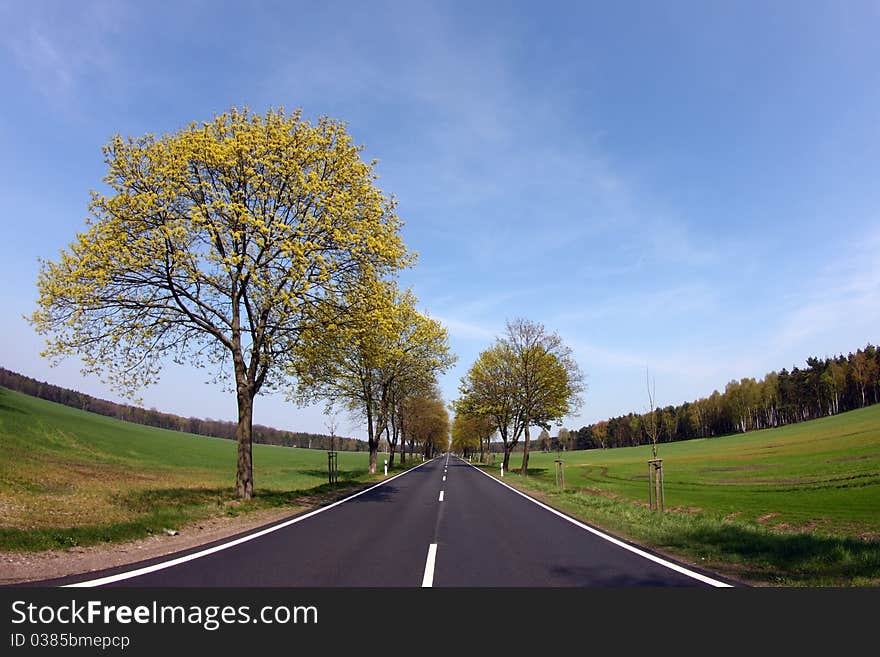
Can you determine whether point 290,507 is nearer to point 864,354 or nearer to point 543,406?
point 543,406

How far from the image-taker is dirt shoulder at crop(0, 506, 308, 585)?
649 centimetres

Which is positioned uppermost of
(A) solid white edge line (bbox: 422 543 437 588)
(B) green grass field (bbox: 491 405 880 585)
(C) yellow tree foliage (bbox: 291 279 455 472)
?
(C) yellow tree foliage (bbox: 291 279 455 472)

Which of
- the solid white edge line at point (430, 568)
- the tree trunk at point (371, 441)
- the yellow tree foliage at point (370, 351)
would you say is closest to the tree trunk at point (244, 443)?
the yellow tree foliage at point (370, 351)

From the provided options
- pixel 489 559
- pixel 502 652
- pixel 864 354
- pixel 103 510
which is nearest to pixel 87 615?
pixel 502 652

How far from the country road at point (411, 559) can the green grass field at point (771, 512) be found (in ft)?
4.23

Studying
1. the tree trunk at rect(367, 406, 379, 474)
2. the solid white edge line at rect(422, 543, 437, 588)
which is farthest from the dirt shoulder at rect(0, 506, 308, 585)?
the tree trunk at rect(367, 406, 379, 474)

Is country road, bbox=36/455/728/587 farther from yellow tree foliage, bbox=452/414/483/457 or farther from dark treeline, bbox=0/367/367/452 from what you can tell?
dark treeline, bbox=0/367/367/452

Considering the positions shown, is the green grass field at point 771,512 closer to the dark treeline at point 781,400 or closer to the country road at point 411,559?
the country road at point 411,559

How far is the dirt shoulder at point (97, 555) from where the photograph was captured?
649 cm

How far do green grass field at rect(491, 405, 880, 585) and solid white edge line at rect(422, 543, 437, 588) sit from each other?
4.21m

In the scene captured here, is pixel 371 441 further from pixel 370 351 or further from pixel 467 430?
pixel 467 430

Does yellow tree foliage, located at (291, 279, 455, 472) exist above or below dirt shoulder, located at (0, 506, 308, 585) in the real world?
above

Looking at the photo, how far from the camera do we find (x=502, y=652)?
411 centimetres

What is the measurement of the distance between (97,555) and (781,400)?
450 feet
